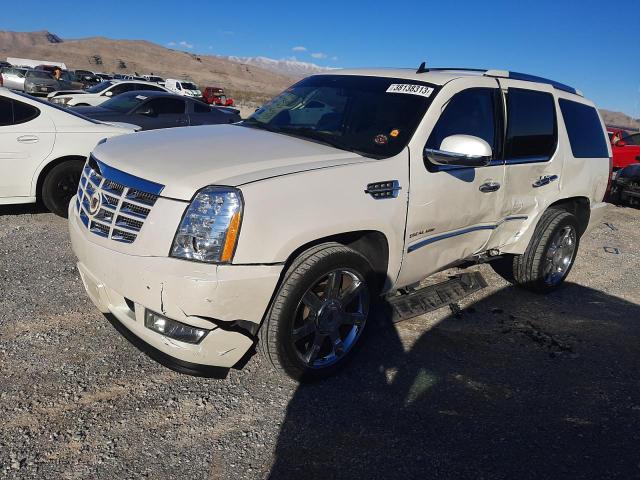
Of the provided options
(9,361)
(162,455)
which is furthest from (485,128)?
(9,361)

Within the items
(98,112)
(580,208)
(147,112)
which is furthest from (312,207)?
(98,112)

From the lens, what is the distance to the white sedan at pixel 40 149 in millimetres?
5539

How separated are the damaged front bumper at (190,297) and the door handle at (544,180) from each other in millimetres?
2766

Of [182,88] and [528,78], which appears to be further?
[182,88]

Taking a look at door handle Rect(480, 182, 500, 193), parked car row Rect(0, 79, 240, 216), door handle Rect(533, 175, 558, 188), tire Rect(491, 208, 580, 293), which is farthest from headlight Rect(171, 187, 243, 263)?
parked car row Rect(0, 79, 240, 216)

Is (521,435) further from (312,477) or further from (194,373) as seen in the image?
(194,373)

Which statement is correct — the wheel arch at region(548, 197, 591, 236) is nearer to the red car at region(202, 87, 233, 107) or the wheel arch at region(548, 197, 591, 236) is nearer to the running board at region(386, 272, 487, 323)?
the running board at region(386, 272, 487, 323)

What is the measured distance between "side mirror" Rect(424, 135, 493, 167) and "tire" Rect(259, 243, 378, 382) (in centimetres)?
84

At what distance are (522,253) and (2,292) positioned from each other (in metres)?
4.50

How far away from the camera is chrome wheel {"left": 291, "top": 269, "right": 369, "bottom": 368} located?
299cm

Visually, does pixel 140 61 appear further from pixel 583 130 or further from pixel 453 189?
pixel 453 189

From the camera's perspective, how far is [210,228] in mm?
2469

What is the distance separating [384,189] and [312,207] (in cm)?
56

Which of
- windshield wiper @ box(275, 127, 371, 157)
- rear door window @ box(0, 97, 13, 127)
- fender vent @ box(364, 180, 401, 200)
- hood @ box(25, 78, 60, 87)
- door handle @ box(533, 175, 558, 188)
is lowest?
hood @ box(25, 78, 60, 87)
